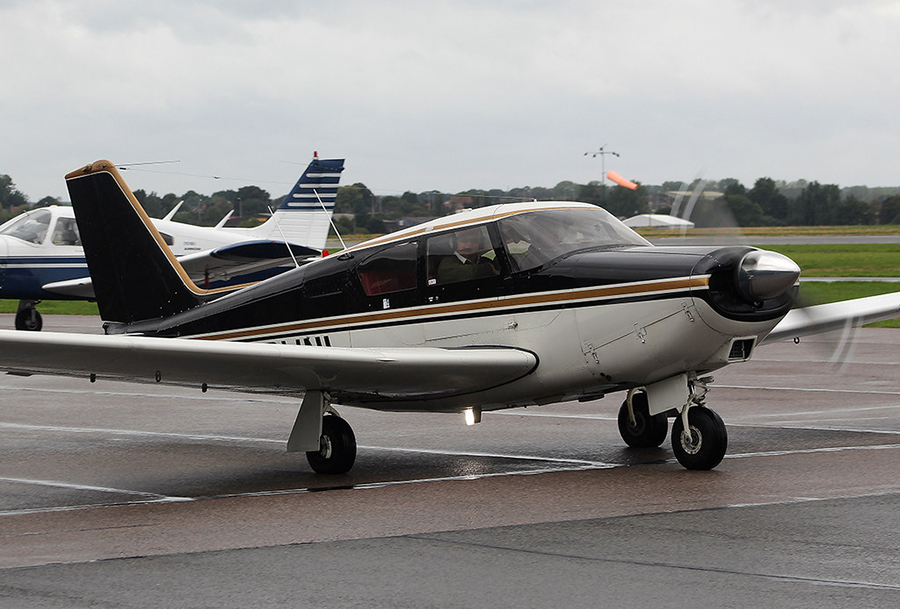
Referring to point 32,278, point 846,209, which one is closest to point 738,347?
point 846,209

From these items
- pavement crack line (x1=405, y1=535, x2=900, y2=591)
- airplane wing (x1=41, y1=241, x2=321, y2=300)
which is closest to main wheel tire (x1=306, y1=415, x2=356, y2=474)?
pavement crack line (x1=405, y1=535, x2=900, y2=591)

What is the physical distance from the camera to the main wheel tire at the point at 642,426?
10.2m

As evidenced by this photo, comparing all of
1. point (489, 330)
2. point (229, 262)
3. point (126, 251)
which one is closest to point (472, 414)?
point (489, 330)

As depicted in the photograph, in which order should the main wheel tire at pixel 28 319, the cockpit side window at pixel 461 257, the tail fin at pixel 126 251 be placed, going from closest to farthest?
the cockpit side window at pixel 461 257
the tail fin at pixel 126 251
the main wheel tire at pixel 28 319

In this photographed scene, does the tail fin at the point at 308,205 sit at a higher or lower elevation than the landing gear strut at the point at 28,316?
higher

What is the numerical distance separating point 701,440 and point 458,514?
2281mm

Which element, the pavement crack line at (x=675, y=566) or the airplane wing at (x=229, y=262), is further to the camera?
the airplane wing at (x=229, y=262)

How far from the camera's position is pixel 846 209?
80.8 ft

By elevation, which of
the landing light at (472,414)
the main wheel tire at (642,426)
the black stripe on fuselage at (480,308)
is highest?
the black stripe on fuselage at (480,308)

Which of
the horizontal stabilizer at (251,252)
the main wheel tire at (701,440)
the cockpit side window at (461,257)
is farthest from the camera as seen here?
the horizontal stabilizer at (251,252)

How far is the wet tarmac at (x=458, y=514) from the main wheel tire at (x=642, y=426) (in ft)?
0.51

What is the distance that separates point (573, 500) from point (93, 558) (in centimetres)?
331

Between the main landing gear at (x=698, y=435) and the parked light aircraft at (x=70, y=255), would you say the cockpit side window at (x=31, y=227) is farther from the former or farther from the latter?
the main landing gear at (x=698, y=435)

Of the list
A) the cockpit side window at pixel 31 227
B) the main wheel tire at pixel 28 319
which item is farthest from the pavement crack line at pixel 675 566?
the cockpit side window at pixel 31 227
